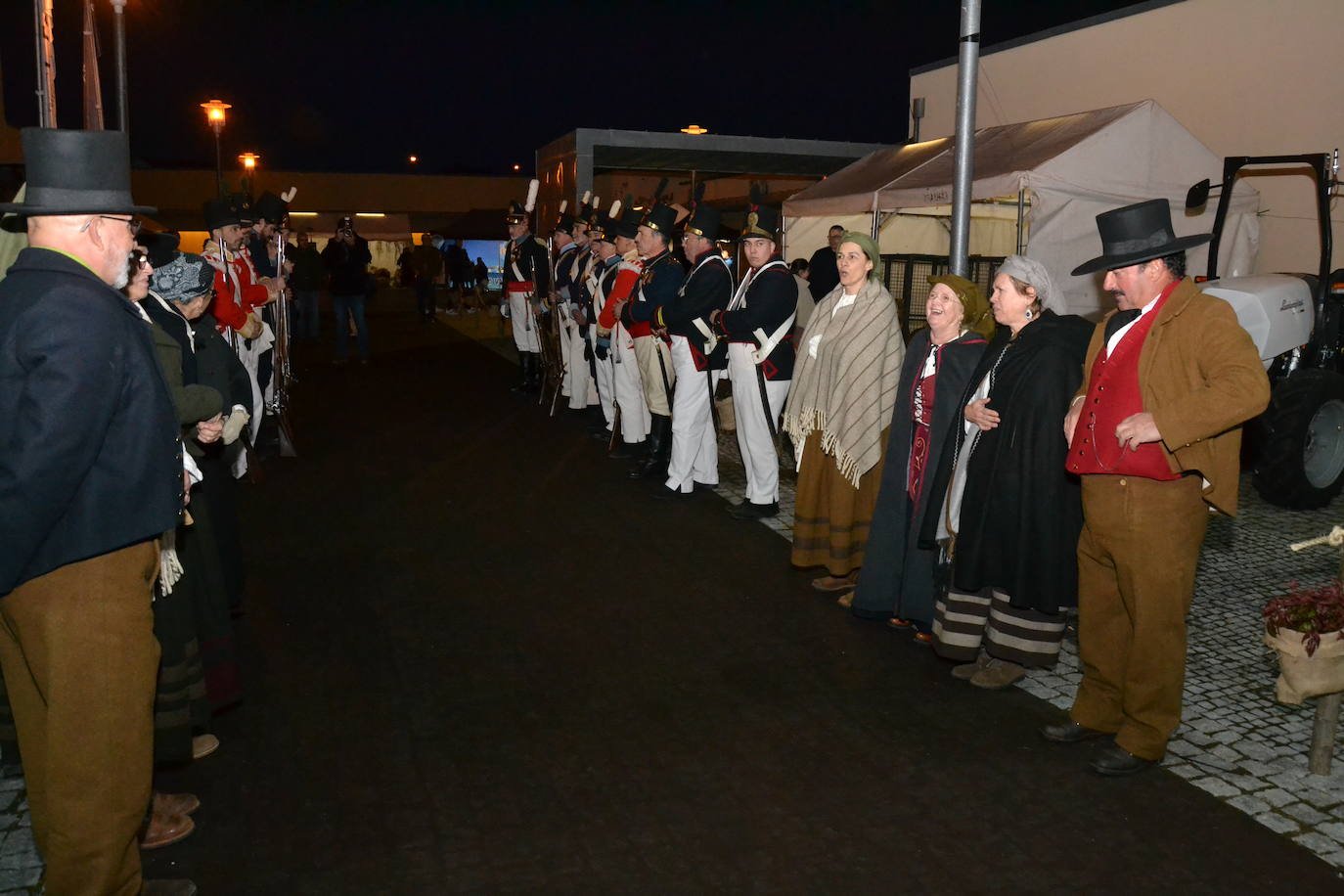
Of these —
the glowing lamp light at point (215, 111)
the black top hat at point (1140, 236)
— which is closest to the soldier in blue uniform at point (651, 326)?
the black top hat at point (1140, 236)

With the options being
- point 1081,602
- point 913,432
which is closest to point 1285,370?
point 913,432

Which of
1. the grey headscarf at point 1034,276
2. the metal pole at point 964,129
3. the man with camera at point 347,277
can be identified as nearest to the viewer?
the grey headscarf at point 1034,276

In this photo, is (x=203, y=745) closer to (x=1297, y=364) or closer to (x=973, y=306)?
(x=973, y=306)

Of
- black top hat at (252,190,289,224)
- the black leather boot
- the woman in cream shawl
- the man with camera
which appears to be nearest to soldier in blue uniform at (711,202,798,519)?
the woman in cream shawl

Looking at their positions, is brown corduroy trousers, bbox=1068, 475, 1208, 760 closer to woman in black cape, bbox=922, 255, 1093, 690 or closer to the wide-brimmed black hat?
woman in black cape, bbox=922, 255, 1093, 690

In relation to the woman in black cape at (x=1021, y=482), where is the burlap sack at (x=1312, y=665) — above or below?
below

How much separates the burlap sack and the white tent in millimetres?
6416

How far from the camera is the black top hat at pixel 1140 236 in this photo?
12.1 feet

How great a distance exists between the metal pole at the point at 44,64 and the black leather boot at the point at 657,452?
4680mm

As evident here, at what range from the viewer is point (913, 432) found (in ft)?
16.9

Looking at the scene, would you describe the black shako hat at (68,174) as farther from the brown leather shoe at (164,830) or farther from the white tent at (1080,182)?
the white tent at (1080,182)

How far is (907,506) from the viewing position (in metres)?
5.18

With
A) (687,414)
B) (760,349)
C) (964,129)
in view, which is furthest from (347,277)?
(964,129)

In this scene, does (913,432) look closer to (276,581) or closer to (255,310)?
(276,581)
